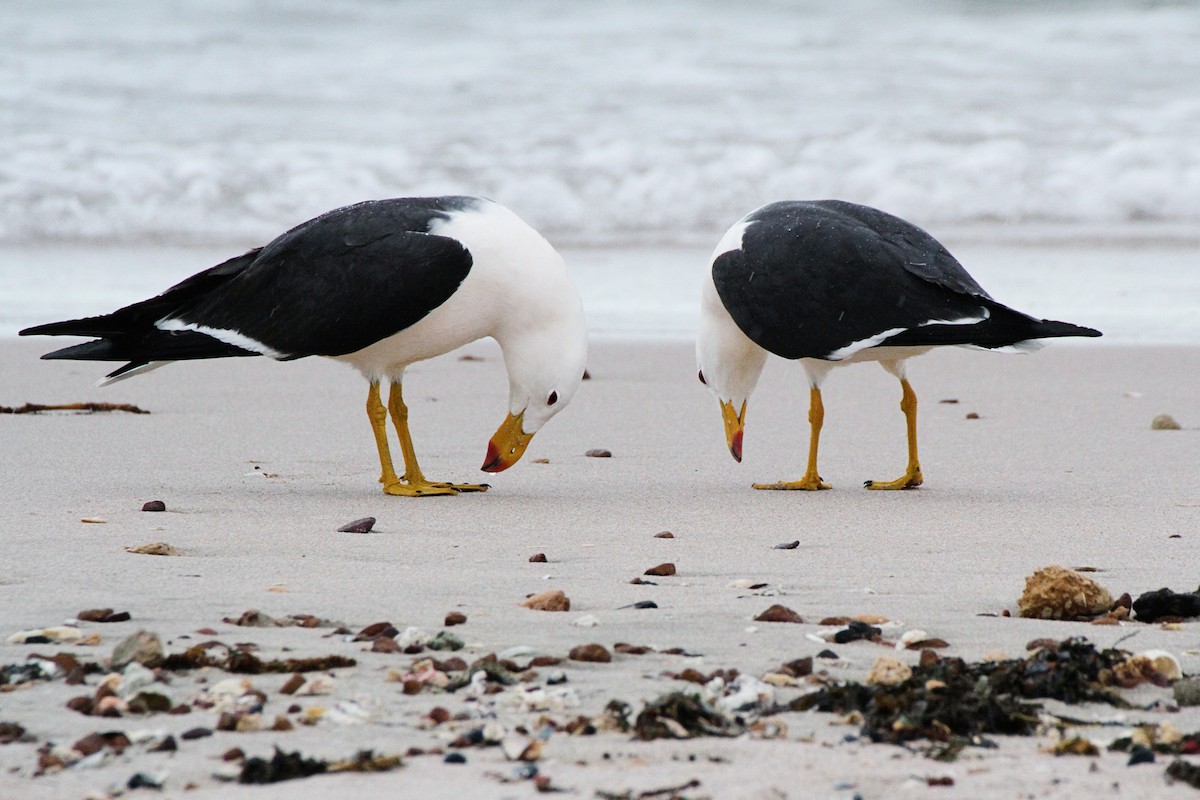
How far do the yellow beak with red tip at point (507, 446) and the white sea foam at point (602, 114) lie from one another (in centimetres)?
935

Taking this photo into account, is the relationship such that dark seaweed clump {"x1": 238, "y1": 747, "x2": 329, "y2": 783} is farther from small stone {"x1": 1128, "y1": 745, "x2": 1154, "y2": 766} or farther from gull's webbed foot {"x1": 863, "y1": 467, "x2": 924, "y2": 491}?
gull's webbed foot {"x1": 863, "y1": 467, "x2": 924, "y2": 491}

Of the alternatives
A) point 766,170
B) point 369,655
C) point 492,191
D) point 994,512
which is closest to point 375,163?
point 492,191

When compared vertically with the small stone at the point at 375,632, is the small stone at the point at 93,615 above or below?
above

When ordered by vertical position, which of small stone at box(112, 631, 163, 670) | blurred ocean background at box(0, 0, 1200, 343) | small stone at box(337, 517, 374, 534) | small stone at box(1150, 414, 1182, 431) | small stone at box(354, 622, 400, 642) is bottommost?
small stone at box(354, 622, 400, 642)

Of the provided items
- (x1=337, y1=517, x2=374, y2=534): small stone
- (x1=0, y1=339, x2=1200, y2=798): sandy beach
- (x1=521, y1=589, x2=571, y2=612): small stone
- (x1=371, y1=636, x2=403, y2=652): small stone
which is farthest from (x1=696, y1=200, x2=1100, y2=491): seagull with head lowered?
(x1=371, y1=636, x2=403, y2=652): small stone

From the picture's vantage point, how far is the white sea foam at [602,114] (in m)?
15.1

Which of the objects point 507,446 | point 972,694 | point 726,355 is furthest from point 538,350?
point 972,694

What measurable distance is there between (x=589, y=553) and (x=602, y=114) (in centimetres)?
1432

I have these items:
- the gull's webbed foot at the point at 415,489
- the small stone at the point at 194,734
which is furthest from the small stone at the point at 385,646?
the gull's webbed foot at the point at 415,489

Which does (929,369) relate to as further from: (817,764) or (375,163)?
(375,163)

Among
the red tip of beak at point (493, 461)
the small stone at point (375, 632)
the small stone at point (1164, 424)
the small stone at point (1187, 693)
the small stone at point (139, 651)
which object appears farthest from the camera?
the small stone at point (1164, 424)

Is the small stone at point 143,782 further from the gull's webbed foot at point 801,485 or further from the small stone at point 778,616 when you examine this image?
the gull's webbed foot at point 801,485

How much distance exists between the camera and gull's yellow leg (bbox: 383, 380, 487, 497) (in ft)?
16.8

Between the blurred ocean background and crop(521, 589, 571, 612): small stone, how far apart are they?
7.13 meters
